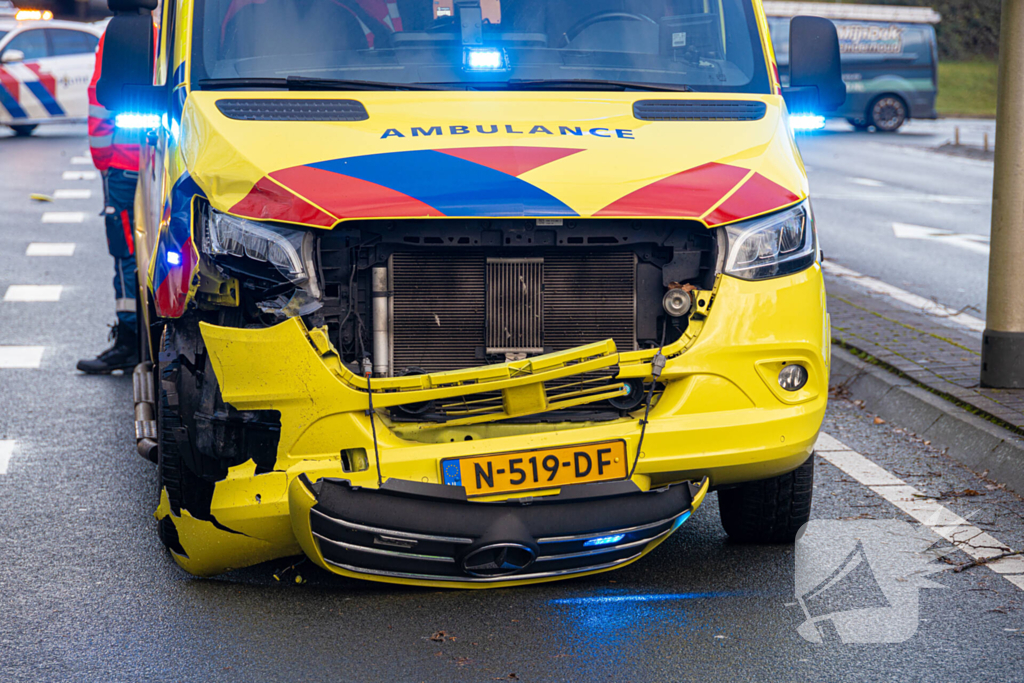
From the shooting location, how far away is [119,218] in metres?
7.88

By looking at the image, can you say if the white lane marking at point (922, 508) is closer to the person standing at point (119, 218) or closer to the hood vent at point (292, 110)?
the hood vent at point (292, 110)

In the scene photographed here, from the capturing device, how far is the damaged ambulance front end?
13.0ft

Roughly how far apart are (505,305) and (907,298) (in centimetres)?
661

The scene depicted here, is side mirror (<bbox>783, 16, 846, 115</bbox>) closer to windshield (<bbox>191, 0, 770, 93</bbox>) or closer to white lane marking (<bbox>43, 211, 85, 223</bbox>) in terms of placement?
windshield (<bbox>191, 0, 770, 93</bbox>)

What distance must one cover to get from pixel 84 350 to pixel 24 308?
1.64m

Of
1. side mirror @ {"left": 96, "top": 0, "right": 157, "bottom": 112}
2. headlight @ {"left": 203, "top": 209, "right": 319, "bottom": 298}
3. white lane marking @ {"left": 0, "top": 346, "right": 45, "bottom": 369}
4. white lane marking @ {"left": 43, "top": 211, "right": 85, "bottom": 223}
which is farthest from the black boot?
white lane marking @ {"left": 43, "top": 211, "right": 85, "bottom": 223}

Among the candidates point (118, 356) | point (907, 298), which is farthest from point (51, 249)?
point (907, 298)

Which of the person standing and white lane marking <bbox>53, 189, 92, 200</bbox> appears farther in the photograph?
white lane marking <bbox>53, 189, 92, 200</bbox>

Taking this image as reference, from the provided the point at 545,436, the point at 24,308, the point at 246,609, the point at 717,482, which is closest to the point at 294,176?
the point at 545,436

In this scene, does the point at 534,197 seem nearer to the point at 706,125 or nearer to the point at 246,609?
the point at 706,125

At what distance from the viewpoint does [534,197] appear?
4.12 meters

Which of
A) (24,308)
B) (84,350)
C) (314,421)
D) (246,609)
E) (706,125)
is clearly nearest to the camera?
(314,421)

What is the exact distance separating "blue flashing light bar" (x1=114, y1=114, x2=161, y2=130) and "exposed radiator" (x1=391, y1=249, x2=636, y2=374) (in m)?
2.05

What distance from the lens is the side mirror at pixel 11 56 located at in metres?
23.9
